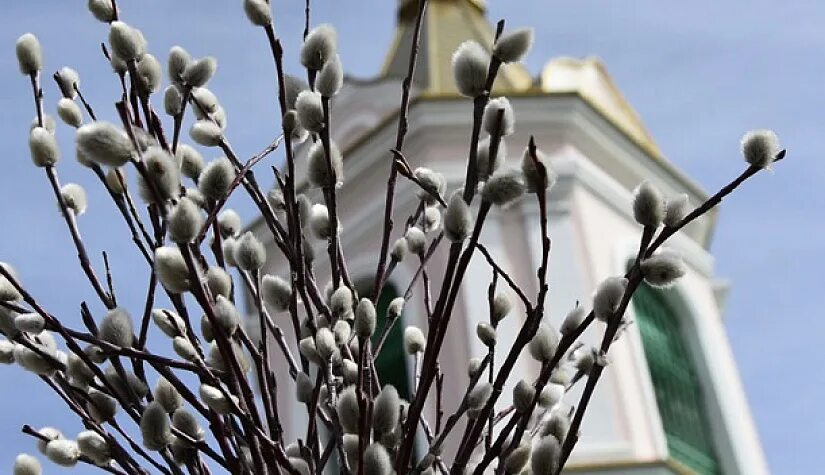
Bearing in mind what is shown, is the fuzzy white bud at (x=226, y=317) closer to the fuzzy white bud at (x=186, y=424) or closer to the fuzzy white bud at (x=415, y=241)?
the fuzzy white bud at (x=186, y=424)

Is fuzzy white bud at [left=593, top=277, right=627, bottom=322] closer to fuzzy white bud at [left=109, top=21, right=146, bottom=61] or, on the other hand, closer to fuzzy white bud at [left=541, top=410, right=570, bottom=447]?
fuzzy white bud at [left=541, top=410, right=570, bottom=447]

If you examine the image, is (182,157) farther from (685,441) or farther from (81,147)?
(685,441)

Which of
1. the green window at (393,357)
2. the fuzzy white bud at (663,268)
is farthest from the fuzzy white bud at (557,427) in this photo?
the green window at (393,357)

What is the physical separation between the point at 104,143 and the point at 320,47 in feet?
1.49

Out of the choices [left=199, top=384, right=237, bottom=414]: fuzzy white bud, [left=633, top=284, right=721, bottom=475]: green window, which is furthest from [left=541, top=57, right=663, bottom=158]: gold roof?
[left=199, top=384, right=237, bottom=414]: fuzzy white bud

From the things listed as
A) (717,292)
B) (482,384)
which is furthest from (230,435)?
(717,292)

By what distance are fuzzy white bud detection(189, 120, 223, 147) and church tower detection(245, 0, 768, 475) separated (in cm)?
392

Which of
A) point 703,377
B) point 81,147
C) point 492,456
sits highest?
point 703,377

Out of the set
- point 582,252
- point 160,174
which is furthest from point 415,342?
point 582,252

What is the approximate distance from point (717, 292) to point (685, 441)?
1.97m

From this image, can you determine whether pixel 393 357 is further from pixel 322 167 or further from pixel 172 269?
pixel 172 269

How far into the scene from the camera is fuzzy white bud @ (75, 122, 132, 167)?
4.32 feet

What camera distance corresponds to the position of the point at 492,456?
1604 mm

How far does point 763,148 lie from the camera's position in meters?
1.47
